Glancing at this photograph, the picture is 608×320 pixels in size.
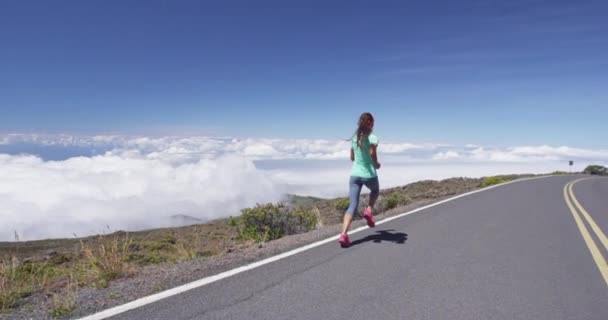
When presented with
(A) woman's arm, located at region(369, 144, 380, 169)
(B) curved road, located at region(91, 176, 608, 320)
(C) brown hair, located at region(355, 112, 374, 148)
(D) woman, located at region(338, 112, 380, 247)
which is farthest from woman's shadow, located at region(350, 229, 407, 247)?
(C) brown hair, located at region(355, 112, 374, 148)

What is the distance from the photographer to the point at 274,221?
11211 millimetres

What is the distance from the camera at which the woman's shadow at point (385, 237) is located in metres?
6.61

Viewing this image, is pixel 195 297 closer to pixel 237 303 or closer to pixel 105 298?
pixel 237 303

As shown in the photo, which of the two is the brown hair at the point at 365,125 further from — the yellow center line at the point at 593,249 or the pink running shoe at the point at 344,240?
the yellow center line at the point at 593,249

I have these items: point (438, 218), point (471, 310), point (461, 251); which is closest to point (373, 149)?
point (461, 251)

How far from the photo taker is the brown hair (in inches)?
243

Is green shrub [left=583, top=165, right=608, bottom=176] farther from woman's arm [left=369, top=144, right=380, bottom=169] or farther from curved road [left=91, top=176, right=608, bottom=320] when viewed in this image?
woman's arm [left=369, top=144, right=380, bottom=169]

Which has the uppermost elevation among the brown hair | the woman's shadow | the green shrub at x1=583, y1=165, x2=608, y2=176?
the brown hair

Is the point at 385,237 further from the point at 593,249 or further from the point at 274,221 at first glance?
the point at 274,221

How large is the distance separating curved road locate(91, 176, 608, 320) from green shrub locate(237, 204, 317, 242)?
3.58 meters

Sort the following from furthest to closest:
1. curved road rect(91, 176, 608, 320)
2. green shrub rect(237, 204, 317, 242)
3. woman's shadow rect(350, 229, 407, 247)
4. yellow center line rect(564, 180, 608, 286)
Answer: green shrub rect(237, 204, 317, 242)
woman's shadow rect(350, 229, 407, 247)
yellow center line rect(564, 180, 608, 286)
curved road rect(91, 176, 608, 320)

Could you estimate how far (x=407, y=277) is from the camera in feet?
15.3

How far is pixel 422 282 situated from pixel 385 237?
2.47m

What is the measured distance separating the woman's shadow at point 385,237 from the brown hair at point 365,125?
72.2 inches
